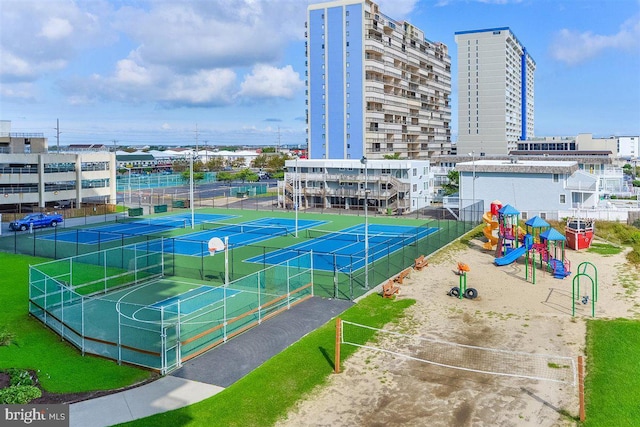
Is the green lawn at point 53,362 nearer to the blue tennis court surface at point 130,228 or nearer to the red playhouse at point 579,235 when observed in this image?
the blue tennis court surface at point 130,228

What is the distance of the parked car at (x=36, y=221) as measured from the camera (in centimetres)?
5228

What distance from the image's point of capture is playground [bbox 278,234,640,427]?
15008 millimetres

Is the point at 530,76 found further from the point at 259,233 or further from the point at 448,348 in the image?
the point at 448,348

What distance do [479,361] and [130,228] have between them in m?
41.2

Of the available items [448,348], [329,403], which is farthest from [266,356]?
[448,348]

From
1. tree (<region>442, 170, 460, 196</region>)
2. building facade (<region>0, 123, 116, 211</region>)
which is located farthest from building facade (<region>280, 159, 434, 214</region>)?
building facade (<region>0, 123, 116, 211</region>)

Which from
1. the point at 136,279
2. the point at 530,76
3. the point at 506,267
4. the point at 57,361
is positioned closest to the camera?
the point at 57,361

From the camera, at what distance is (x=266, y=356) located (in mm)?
19094

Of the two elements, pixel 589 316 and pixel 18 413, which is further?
pixel 589 316

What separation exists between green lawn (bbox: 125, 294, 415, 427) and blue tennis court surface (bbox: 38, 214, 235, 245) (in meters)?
27.4

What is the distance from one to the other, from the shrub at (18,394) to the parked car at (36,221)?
38.9 m

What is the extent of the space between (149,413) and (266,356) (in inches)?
192

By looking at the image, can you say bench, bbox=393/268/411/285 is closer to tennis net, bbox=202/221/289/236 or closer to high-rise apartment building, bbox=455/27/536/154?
tennis net, bbox=202/221/289/236

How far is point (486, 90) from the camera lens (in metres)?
146
